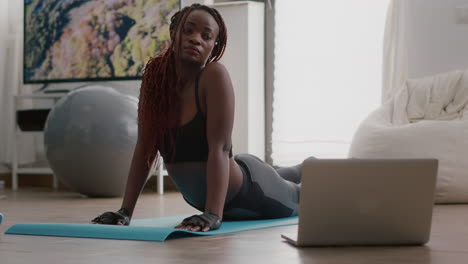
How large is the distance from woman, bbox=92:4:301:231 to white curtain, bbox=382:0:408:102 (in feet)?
8.80

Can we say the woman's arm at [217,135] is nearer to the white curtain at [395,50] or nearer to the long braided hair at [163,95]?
the long braided hair at [163,95]

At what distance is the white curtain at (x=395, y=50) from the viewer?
512 cm

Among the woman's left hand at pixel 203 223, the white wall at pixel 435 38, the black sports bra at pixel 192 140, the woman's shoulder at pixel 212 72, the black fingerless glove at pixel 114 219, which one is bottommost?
the black fingerless glove at pixel 114 219

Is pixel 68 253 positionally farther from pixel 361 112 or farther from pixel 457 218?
pixel 361 112

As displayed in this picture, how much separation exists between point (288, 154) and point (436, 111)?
4.44ft

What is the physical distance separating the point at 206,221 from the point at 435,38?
3.34m

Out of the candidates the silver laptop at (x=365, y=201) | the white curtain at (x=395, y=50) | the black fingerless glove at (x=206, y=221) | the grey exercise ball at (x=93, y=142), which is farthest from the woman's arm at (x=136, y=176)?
the white curtain at (x=395, y=50)

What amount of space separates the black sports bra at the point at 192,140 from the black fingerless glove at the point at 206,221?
22cm

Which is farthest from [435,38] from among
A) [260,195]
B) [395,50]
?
[260,195]

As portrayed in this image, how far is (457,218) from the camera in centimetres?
325

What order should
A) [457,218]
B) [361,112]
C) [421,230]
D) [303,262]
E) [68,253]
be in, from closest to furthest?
[303,262]
[68,253]
[421,230]
[457,218]
[361,112]

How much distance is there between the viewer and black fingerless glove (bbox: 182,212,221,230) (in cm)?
233

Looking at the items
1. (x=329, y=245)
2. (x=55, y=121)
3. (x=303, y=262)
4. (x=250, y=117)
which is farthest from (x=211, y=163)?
(x=250, y=117)

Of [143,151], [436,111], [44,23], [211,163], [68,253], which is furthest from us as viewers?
[44,23]
